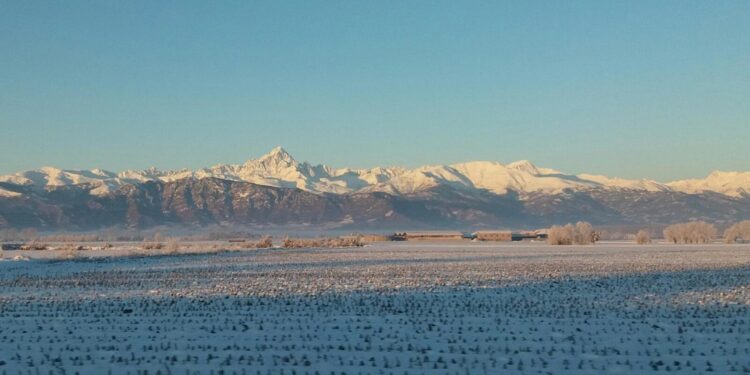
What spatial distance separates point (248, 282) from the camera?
3028 cm

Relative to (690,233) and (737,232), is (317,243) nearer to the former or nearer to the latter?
(690,233)

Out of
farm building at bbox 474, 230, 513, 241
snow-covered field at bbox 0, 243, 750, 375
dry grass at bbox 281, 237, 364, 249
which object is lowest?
snow-covered field at bbox 0, 243, 750, 375

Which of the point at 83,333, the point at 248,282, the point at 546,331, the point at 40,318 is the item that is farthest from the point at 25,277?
the point at 546,331

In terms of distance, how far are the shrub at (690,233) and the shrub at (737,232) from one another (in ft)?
7.77

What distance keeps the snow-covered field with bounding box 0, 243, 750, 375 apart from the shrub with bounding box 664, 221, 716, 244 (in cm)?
7499

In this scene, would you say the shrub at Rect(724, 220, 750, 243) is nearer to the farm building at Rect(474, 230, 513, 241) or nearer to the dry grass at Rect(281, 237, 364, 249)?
the farm building at Rect(474, 230, 513, 241)

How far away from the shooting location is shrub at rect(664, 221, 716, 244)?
332 feet

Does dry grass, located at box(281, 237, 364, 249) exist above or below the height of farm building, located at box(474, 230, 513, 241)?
below

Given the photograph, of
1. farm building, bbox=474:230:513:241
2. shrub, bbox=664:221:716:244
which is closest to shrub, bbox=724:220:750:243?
shrub, bbox=664:221:716:244

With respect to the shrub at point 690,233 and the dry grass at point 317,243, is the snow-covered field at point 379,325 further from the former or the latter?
the shrub at point 690,233

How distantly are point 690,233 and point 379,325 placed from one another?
93.7 meters

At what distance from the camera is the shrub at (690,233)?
332 feet

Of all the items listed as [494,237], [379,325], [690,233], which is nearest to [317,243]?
[494,237]

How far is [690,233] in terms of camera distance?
335 feet
